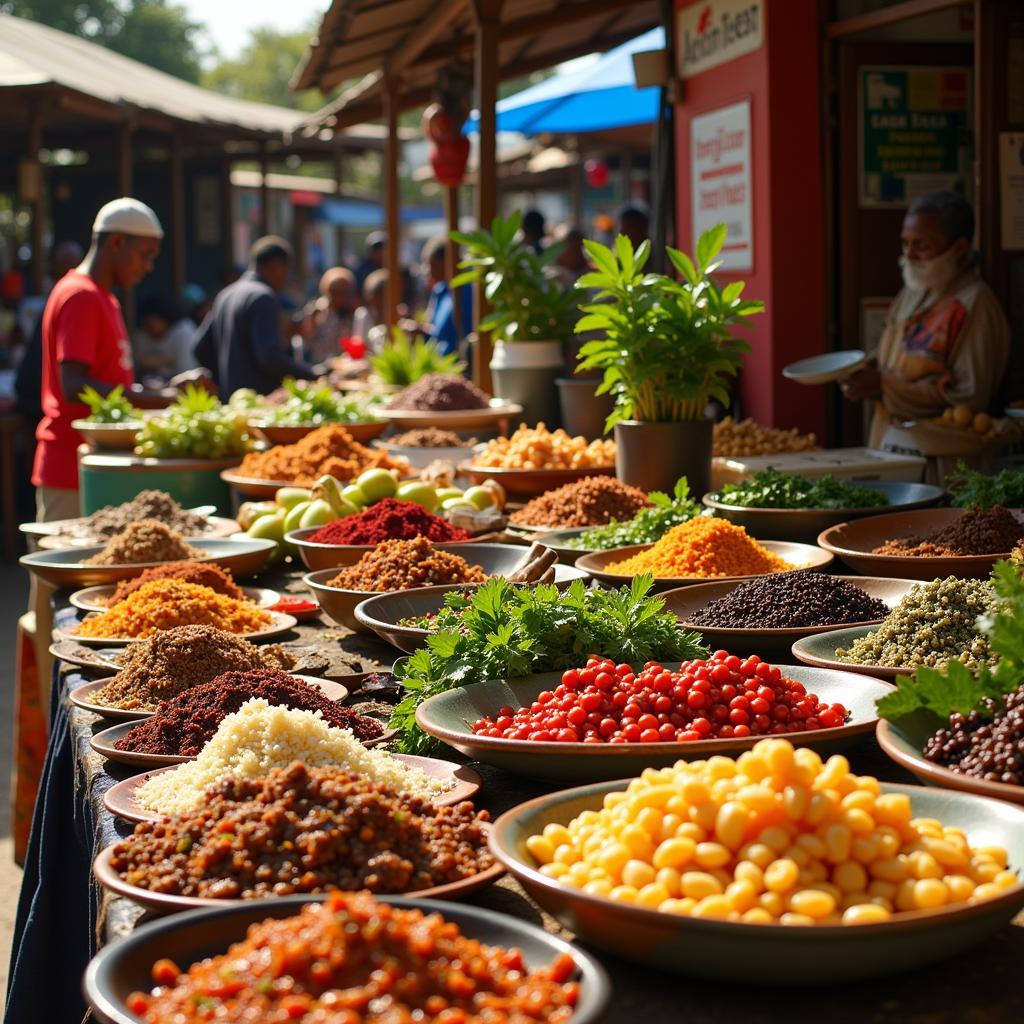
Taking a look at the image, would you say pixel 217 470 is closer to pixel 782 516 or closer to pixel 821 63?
pixel 782 516

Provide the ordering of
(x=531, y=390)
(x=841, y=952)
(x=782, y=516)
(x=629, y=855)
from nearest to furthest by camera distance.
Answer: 1. (x=841, y=952)
2. (x=629, y=855)
3. (x=782, y=516)
4. (x=531, y=390)

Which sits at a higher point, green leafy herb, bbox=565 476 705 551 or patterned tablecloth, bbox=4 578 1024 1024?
green leafy herb, bbox=565 476 705 551

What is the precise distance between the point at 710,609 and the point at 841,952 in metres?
1.37

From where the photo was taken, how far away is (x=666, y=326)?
3.89 m

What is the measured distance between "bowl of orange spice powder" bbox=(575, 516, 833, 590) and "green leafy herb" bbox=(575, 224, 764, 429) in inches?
33.2

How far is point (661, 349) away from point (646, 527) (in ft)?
2.41

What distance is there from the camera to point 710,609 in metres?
2.60

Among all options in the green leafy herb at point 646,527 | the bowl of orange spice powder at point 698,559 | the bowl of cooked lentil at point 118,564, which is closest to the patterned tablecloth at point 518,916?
the bowl of cooked lentil at point 118,564

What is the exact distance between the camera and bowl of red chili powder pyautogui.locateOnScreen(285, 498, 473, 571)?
3312mm

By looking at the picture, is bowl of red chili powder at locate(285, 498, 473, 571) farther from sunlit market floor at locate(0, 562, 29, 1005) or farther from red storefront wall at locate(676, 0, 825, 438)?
red storefront wall at locate(676, 0, 825, 438)

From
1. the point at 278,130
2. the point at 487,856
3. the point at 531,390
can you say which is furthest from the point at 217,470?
the point at 278,130

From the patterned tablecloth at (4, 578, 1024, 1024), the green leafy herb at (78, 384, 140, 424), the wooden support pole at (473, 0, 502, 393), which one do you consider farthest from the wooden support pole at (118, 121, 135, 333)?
the patterned tablecloth at (4, 578, 1024, 1024)

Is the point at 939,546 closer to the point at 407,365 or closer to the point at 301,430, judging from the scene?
the point at 301,430

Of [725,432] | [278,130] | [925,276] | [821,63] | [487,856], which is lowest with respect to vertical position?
[487,856]
